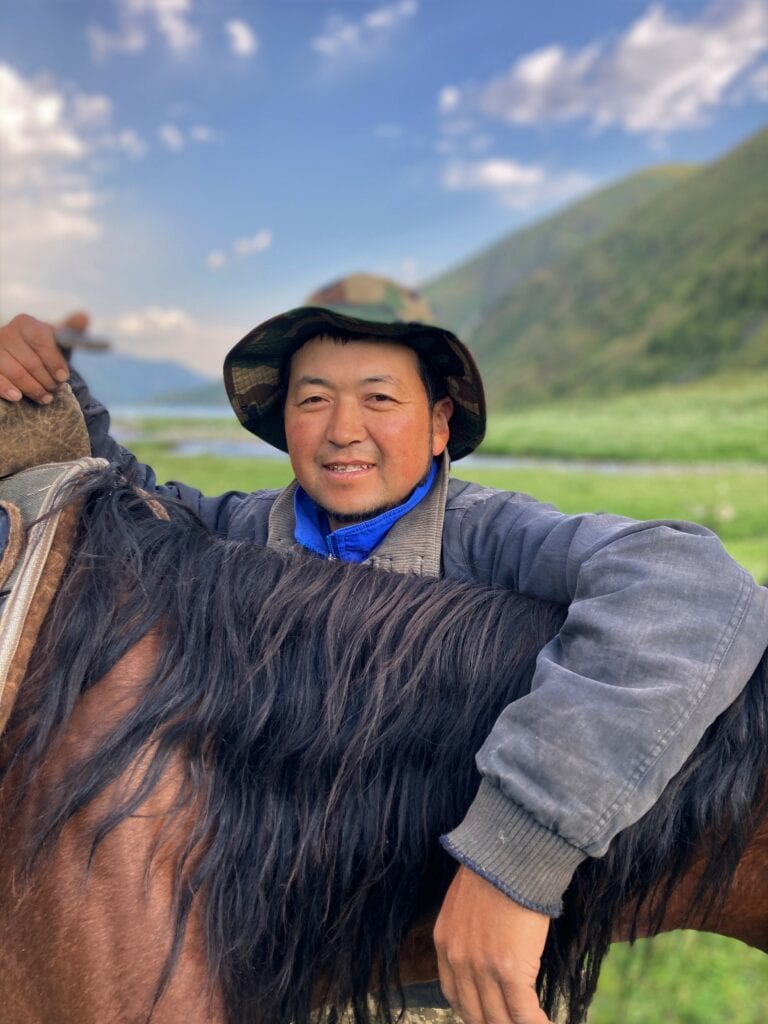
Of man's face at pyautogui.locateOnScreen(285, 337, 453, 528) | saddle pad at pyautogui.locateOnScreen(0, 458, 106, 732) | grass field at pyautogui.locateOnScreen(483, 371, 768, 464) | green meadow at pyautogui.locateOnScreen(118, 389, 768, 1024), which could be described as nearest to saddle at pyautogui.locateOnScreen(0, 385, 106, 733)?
saddle pad at pyautogui.locateOnScreen(0, 458, 106, 732)

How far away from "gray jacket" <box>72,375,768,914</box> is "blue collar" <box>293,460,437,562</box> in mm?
634

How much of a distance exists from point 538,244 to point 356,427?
175m

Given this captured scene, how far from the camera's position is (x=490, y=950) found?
3.37 feet

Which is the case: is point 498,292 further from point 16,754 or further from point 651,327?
point 16,754

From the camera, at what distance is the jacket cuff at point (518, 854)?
102 centimetres

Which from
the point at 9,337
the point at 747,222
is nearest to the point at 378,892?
the point at 9,337

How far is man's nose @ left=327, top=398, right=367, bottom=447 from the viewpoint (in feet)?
5.71

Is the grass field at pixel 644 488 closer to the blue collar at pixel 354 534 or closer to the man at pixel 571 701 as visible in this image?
the blue collar at pixel 354 534

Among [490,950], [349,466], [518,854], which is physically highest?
[349,466]

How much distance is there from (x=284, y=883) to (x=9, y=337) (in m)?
1.03

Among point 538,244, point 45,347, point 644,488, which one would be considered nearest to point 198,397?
point 538,244

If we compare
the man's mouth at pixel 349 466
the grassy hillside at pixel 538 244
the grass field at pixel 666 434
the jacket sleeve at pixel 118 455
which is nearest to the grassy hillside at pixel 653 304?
the grass field at pixel 666 434

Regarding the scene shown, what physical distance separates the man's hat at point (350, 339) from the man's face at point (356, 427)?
0.05m

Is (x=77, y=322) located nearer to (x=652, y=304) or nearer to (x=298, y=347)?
(x=298, y=347)
